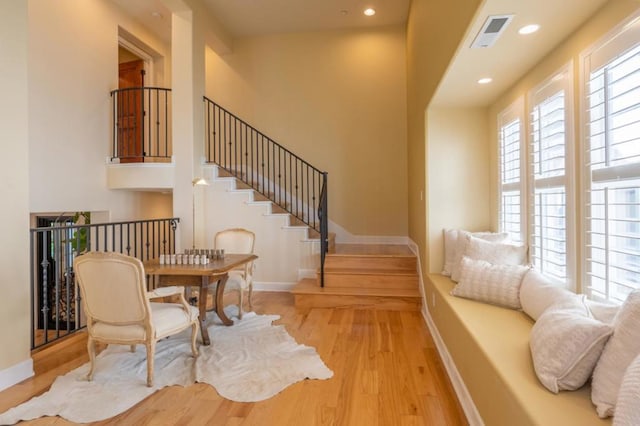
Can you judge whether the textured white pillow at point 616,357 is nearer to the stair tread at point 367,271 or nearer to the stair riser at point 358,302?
the stair riser at point 358,302

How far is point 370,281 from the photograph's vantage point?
15.1 ft

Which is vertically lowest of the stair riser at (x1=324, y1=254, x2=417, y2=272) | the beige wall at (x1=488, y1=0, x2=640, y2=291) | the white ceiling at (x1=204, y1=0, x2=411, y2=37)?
the stair riser at (x1=324, y1=254, x2=417, y2=272)

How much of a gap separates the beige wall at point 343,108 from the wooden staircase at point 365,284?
161 cm

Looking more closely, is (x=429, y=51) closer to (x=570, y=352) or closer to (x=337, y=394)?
(x=570, y=352)

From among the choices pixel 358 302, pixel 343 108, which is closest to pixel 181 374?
pixel 358 302

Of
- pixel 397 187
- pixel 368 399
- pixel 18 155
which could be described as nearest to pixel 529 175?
pixel 368 399

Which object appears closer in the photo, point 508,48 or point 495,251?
point 508,48

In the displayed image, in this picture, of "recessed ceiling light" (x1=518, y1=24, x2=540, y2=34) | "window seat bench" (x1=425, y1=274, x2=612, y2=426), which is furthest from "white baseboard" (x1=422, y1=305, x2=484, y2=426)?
"recessed ceiling light" (x1=518, y1=24, x2=540, y2=34)

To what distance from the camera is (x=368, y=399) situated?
7.50 ft

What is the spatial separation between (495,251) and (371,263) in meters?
1.98

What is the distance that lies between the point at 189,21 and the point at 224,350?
4.58 metres

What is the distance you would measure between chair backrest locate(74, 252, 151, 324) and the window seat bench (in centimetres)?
212

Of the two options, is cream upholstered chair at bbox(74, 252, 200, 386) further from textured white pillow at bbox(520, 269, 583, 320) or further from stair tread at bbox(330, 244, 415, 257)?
stair tread at bbox(330, 244, 415, 257)

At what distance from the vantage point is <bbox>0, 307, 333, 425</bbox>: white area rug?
2.21m
